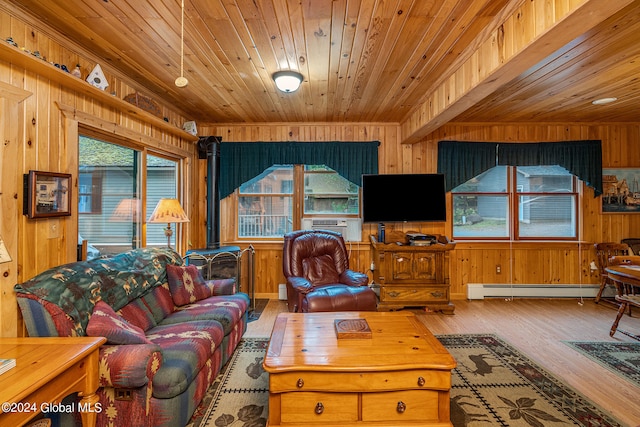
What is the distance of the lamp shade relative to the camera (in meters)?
2.87

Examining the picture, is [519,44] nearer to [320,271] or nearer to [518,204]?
[320,271]

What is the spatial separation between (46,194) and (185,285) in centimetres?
123

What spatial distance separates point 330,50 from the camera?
7.63 feet

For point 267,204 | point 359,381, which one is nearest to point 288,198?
point 267,204

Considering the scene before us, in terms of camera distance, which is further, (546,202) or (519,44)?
(546,202)

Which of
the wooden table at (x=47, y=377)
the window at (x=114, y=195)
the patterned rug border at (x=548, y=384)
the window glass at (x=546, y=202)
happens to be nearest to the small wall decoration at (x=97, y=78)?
the window at (x=114, y=195)

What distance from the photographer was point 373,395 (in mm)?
1672

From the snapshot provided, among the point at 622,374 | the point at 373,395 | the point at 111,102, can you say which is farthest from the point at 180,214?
the point at 622,374

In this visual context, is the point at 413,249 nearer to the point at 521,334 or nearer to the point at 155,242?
the point at 521,334

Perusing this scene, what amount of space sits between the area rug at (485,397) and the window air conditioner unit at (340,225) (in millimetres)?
1927

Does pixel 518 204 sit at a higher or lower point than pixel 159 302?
higher

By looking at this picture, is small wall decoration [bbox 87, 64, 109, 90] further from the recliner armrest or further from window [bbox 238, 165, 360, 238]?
the recliner armrest

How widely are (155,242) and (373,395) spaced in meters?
2.93

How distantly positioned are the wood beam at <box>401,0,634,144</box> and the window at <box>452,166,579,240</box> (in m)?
2.00
